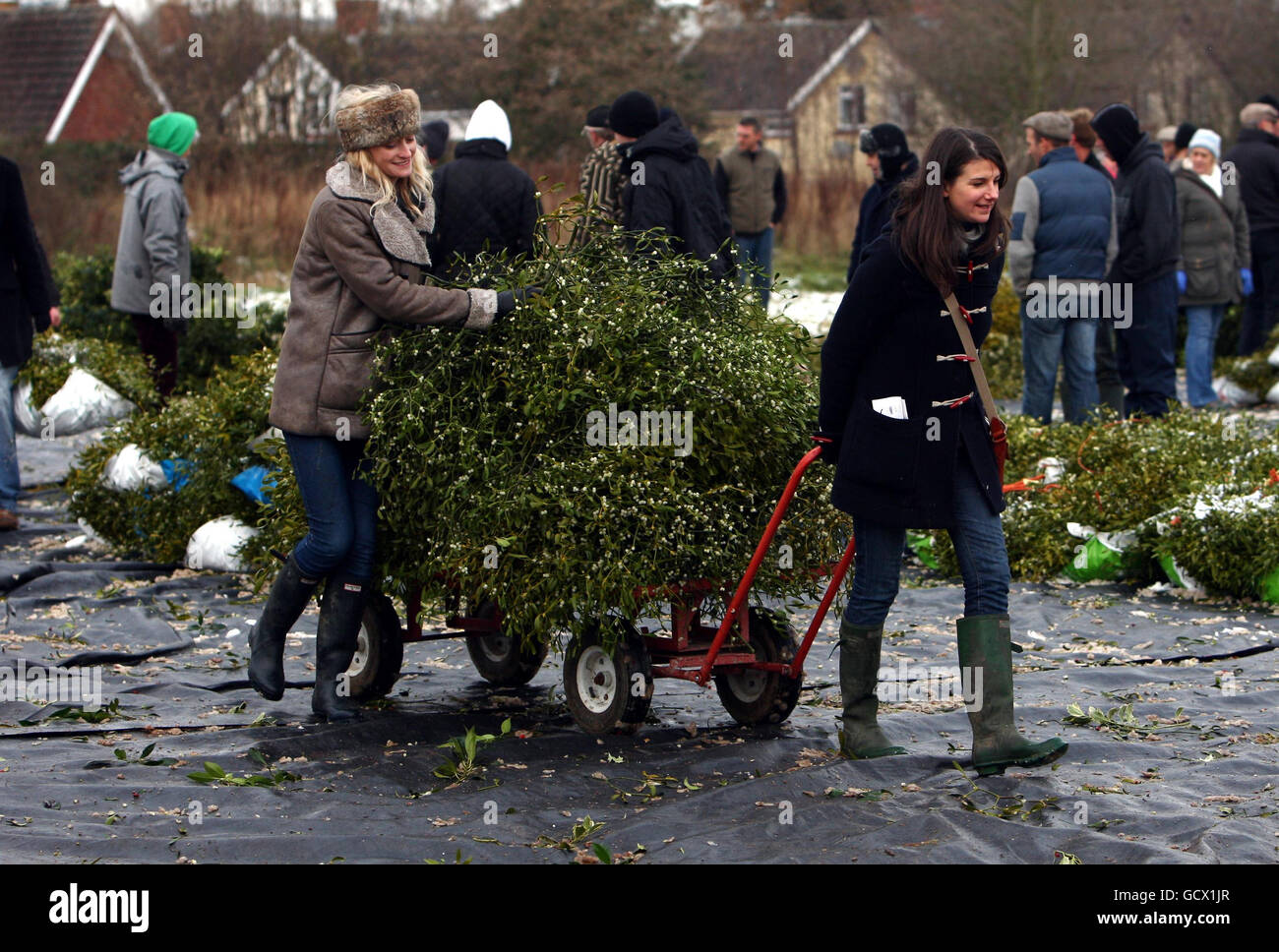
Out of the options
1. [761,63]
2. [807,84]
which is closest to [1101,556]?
[761,63]

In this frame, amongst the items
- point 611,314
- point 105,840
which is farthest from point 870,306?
point 105,840

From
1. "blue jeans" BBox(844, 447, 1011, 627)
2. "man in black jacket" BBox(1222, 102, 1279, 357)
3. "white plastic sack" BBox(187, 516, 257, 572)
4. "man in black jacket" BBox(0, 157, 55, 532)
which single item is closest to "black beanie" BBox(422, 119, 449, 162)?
"man in black jacket" BBox(0, 157, 55, 532)

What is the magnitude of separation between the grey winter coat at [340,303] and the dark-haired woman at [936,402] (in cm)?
130

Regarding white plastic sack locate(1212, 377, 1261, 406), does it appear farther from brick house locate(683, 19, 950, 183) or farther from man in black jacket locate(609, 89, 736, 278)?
brick house locate(683, 19, 950, 183)

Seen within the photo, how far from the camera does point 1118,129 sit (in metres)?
10.2

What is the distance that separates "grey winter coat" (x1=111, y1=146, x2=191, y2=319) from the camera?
9594 mm

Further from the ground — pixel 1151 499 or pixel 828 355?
pixel 828 355

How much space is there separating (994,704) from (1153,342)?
6.41 metres

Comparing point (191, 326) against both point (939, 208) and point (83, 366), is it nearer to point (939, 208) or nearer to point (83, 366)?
point (83, 366)

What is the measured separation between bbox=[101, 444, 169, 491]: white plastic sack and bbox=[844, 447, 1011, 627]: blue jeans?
4.59 metres

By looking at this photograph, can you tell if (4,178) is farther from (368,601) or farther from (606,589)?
(606,589)

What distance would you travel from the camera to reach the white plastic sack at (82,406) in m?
10.5

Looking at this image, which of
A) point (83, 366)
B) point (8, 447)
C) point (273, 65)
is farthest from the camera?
point (273, 65)

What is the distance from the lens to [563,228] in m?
5.21
